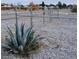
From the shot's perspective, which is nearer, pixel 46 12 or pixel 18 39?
pixel 18 39

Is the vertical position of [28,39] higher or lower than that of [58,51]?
higher

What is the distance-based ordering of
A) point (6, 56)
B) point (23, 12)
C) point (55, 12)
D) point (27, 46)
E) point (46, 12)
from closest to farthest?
point (27, 46) < point (6, 56) < point (23, 12) < point (46, 12) < point (55, 12)

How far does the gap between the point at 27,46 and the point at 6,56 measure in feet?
3.50

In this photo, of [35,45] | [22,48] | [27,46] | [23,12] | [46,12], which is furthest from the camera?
[46,12]

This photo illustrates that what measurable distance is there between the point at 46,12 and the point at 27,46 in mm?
8788

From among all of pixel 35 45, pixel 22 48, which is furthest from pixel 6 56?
pixel 22 48

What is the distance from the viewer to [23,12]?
1075 centimetres

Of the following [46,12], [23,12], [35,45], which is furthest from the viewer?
[46,12]

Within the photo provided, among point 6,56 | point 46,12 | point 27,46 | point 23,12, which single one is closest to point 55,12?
point 46,12

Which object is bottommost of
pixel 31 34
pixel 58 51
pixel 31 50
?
pixel 58 51

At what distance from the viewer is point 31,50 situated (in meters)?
3.06

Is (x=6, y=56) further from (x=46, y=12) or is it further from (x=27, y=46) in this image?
(x=46, y=12)

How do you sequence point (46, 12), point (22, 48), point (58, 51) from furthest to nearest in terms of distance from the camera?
point (46, 12)
point (58, 51)
point (22, 48)

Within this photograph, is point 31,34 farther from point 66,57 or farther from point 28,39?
point 66,57
